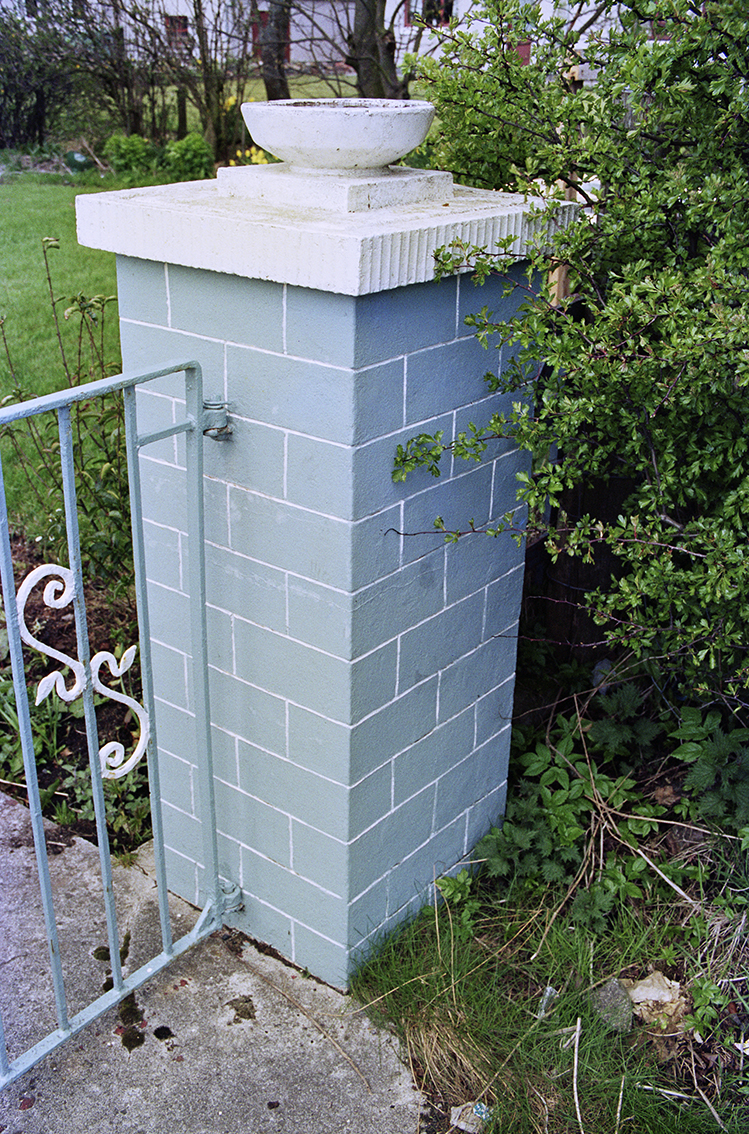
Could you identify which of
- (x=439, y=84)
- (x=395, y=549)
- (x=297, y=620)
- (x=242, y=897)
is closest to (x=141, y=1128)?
(x=242, y=897)

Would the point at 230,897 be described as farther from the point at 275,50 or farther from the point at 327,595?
the point at 275,50

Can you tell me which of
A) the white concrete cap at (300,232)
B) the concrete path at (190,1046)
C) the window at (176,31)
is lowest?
the concrete path at (190,1046)

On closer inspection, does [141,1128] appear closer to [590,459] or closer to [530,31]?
[590,459]

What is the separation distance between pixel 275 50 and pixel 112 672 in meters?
7.73

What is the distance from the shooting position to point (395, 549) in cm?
201

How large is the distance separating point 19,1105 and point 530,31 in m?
2.41

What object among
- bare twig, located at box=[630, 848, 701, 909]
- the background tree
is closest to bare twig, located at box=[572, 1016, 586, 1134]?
bare twig, located at box=[630, 848, 701, 909]

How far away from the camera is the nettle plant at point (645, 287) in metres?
1.84

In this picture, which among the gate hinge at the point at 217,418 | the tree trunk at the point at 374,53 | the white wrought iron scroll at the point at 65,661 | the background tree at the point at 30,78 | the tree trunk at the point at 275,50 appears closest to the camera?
the white wrought iron scroll at the point at 65,661

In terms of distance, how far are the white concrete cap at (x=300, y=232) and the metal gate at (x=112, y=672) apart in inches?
9.5

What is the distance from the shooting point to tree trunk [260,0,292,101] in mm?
7867

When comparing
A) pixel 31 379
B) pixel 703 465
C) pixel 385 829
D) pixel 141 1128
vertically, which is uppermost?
pixel 703 465

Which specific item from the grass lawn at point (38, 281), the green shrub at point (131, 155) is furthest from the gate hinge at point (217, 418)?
the green shrub at point (131, 155)

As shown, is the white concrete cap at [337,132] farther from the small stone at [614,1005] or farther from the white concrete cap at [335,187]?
the small stone at [614,1005]
